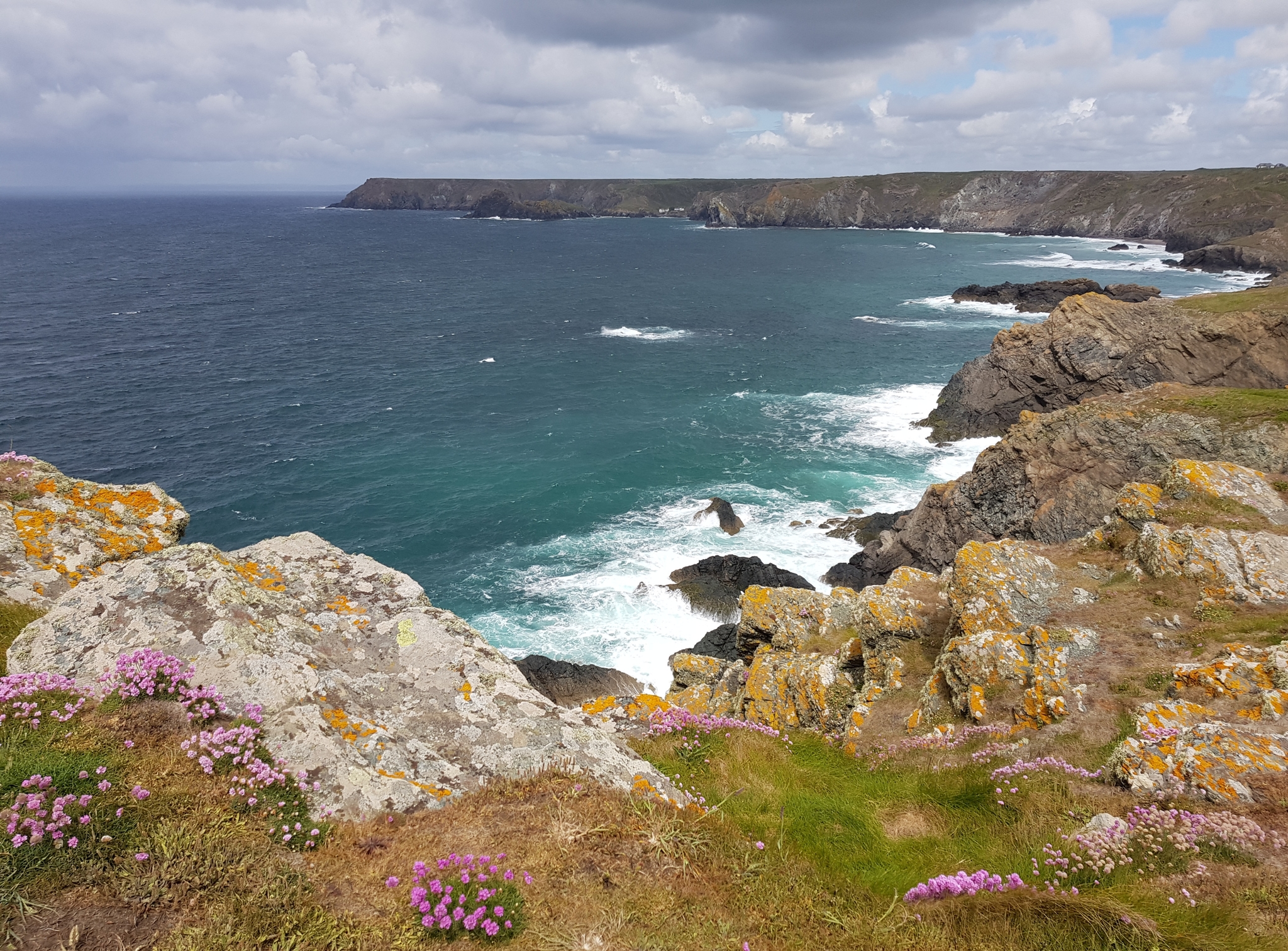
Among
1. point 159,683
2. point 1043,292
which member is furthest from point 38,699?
point 1043,292

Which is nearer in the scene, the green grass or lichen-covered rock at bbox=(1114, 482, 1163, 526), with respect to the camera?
the green grass

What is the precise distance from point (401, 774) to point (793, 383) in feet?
203

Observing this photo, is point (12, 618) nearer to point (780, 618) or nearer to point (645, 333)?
point (780, 618)

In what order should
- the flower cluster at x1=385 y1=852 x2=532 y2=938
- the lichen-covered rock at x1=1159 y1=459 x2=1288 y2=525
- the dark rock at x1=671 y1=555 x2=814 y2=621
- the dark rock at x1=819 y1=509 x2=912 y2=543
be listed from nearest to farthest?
1. the flower cluster at x1=385 y1=852 x2=532 y2=938
2. the lichen-covered rock at x1=1159 y1=459 x2=1288 y2=525
3. the dark rock at x1=671 y1=555 x2=814 y2=621
4. the dark rock at x1=819 y1=509 x2=912 y2=543

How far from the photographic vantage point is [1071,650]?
12.0 m

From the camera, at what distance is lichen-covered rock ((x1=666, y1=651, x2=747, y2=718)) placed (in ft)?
53.2

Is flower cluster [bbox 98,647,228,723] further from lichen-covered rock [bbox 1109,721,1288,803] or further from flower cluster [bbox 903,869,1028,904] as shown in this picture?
lichen-covered rock [bbox 1109,721,1288,803]

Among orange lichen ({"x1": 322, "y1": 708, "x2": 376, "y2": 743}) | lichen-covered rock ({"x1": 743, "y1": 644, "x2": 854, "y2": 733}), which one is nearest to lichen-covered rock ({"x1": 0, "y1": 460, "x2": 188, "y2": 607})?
orange lichen ({"x1": 322, "y1": 708, "x2": 376, "y2": 743})

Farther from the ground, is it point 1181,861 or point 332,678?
point 332,678

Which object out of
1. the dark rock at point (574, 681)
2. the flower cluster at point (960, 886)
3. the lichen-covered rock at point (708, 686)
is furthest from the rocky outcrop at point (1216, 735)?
the dark rock at point (574, 681)

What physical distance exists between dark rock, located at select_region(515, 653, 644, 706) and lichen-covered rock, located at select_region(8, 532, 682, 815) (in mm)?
16198

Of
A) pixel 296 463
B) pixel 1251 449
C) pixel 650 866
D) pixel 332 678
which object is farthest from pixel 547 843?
pixel 296 463

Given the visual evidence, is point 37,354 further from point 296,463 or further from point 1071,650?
point 1071,650

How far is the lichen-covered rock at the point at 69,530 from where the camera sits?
33.9 ft
